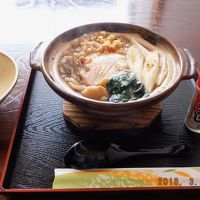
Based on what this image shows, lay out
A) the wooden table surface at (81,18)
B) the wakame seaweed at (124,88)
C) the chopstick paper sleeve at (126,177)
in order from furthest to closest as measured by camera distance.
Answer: the wooden table surface at (81,18)
the wakame seaweed at (124,88)
the chopstick paper sleeve at (126,177)

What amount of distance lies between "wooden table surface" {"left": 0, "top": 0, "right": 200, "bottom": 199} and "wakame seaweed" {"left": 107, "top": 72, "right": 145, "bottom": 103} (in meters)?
0.51

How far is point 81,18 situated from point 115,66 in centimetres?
89

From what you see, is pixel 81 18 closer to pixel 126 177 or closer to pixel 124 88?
pixel 124 88

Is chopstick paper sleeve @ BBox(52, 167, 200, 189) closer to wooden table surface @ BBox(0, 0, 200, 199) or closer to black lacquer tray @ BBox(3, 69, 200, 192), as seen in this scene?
black lacquer tray @ BBox(3, 69, 200, 192)

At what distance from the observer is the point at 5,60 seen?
4.17 feet

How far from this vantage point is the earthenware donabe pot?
39.4 inches

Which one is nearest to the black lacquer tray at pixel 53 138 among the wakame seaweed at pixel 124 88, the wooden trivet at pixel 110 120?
the wooden trivet at pixel 110 120

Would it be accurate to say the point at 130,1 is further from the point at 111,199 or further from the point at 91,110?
the point at 111,199

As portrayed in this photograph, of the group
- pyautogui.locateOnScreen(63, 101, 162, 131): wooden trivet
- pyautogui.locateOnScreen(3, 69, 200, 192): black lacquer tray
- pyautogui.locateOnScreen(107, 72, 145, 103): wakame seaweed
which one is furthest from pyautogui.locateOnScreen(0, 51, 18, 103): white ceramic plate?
pyautogui.locateOnScreen(107, 72, 145, 103): wakame seaweed

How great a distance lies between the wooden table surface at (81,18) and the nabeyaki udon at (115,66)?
343mm

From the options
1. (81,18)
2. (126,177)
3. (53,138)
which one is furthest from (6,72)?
(81,18)

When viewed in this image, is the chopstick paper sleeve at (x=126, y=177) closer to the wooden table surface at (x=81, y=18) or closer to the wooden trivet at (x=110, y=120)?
the wooden trivet at (x=110, y=120)

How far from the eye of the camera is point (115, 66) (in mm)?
1234

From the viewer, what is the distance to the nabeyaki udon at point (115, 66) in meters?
1.12
